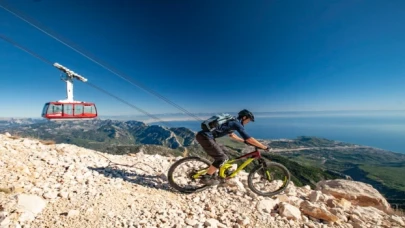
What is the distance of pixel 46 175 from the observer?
7.15 meters

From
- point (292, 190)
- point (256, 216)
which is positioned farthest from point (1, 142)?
point (292, 190)

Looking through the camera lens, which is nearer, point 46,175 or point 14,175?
point 14,175

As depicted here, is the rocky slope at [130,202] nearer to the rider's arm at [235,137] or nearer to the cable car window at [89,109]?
the rider's arm at [235,137]

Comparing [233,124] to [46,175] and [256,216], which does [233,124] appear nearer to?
[256,216]

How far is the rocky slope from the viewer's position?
511 cm

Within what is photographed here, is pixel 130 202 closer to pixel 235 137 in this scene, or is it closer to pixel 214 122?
pixel 214 122

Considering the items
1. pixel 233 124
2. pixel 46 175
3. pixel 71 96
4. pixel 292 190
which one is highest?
pixel 71 96

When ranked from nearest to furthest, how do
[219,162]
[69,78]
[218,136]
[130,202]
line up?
[130,202] → [218,136] → [219,162] → [69,78]

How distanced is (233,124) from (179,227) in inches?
139

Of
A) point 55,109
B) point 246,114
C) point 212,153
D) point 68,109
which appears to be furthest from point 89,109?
point 246,114

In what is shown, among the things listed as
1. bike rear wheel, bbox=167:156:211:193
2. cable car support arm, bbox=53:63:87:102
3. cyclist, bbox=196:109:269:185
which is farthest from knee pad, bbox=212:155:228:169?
cable car support arm, bbox=53:63:87:102

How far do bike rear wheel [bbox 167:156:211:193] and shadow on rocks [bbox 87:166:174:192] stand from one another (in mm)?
405

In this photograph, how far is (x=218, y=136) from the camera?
23.8 ft

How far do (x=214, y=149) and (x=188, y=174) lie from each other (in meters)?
1.51
